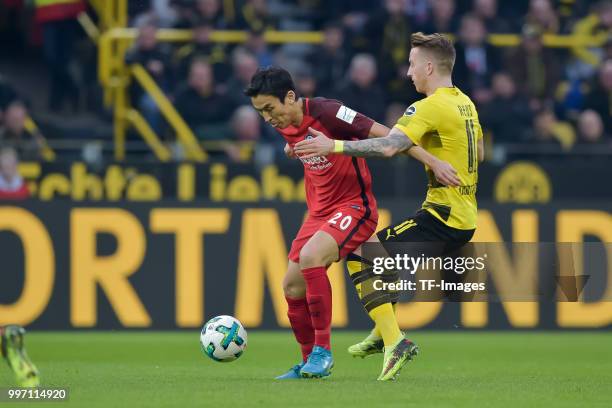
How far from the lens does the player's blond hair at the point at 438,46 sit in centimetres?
870

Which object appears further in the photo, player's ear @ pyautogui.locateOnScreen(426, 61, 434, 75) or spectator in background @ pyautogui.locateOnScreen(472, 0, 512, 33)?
spectator in background @ pyautogui.locateOnScreen(472, 0, 512, 33)

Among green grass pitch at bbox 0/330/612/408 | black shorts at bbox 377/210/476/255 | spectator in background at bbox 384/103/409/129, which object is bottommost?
green grass pitch at bbox 0/330/612/408

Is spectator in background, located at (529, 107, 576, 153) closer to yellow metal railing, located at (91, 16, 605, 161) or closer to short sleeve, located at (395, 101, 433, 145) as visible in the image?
yellow metal railing, located at (91, 16, 605, 161)

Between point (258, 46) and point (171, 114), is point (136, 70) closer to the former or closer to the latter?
point (171, 114)

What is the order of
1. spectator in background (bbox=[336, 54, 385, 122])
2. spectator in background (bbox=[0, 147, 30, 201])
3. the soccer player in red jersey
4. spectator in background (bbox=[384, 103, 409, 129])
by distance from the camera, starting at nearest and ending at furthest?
the soccer player in red jersey, spectator in background (bbox=[0, 147, 30, 201]), spectator in background (bbox=[384, 103, 409, 129]), spectator in background (bbox=[336, 54, 385, 122])

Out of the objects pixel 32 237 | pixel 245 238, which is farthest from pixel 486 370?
pixel 32 237

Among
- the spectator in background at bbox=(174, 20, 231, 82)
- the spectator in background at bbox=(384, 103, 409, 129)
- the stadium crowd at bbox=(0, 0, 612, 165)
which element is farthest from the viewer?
the spectator in background at bbox=(174, 20, 231, 82)

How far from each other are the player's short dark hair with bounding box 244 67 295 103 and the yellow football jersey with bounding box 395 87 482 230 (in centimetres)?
78

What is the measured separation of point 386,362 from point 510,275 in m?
1.38

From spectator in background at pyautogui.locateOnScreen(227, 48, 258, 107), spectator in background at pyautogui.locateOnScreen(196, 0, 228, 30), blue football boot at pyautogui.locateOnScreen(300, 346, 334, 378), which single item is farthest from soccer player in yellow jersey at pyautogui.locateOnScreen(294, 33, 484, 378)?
spectator in background at pyautogui.locateOnScreen(196, 0, 228, 30)

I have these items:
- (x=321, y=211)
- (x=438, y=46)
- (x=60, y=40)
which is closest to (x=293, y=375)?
(x=321, y=211)

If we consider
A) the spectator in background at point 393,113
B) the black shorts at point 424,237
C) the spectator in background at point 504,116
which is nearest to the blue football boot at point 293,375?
the black shorts at point 424,237

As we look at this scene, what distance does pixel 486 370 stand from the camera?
396 inches

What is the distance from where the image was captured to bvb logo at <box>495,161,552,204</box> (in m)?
15.4
